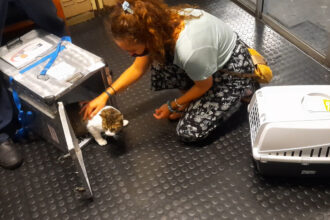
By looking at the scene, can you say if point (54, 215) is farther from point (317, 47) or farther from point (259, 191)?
point (317, 47)

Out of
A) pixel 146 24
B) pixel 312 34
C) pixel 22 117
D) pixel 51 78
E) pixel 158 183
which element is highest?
pixel 146 24

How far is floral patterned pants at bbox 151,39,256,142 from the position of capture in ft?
4.89

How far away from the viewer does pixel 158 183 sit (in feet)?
4.73

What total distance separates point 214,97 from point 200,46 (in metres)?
0.30

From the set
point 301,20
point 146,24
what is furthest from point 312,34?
point 146,24

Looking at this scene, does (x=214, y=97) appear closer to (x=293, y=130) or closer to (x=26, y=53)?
(x=293, y=130)

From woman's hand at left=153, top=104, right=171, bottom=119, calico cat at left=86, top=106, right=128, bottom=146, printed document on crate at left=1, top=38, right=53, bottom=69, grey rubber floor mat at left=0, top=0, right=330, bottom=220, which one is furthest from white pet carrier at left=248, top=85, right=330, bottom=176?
printed document on crate at left=1, top=38, right=53, bottom=69

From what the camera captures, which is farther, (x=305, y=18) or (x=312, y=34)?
(x=305, y=18)

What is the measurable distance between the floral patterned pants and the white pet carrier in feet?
0.54

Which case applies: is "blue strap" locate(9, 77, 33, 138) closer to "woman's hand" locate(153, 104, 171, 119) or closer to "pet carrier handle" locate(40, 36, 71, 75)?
"pet carrier handle" locate(40, 36, 71, 75)

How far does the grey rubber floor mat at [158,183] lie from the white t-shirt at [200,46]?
1.24 feet

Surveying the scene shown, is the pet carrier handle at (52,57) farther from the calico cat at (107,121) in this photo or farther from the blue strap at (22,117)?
the calico cat at (107,121)

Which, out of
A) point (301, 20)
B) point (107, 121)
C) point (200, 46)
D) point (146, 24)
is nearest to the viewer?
point (146, 24)

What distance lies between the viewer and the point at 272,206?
1.33 metres
